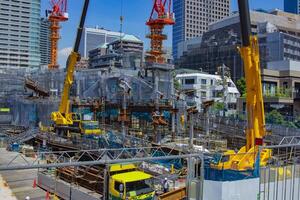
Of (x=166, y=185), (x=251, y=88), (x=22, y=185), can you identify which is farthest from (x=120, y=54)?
(x=251, y=88)

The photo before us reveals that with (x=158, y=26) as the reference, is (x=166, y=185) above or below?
below

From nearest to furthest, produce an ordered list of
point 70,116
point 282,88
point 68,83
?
point 68,83, point 70,116, point 282,88

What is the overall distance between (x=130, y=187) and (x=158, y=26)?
6715cm

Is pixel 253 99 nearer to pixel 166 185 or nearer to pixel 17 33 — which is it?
pixel 166 185

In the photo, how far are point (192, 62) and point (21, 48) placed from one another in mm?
86628

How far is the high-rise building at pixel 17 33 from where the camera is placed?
169 meters

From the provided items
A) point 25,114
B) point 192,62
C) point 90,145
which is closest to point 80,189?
point 90,145

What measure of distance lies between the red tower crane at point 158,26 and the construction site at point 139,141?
0.75 feet

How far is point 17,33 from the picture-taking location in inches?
6732

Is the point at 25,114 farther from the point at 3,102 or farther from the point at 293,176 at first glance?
the point at 293,176

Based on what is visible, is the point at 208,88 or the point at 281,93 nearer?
the point at 281,93

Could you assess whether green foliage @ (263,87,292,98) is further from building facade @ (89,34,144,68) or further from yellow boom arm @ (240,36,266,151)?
yellow boom arm @ (240,36,266,151)

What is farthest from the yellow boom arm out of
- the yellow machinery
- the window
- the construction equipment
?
the window

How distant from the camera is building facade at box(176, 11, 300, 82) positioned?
10531cm
